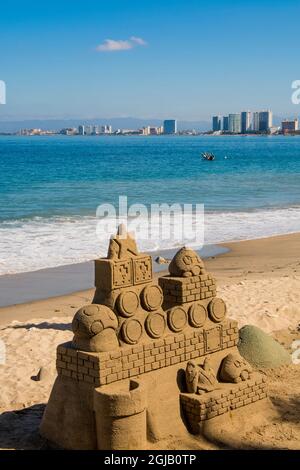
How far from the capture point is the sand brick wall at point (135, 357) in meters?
6.64

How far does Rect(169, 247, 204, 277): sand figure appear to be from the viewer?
7770mm

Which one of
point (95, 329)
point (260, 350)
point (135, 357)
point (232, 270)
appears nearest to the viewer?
point (95, 329)

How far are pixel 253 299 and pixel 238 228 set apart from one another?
13.0 m

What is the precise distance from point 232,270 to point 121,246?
37.5 ft

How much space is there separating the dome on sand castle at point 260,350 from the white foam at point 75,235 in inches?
371

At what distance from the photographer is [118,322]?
23.0ft

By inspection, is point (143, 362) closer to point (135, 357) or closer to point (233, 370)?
point (135, 357)

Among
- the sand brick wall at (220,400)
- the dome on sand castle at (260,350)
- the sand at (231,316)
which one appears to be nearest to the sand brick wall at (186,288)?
the sand brick wall at (220,400)

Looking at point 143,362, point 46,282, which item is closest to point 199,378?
point 143,362

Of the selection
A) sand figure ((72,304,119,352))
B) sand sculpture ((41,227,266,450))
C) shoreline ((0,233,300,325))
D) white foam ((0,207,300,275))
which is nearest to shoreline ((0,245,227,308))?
shoreline ((0,233,300,325))

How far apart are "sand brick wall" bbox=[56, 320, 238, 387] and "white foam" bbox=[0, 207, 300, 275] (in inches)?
444

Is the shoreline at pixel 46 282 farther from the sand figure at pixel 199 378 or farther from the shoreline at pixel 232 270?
the sand figure at pixel 199 378

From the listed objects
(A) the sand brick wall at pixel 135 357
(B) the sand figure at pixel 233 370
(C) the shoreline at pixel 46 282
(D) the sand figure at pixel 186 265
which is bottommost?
(C) the shoreline at pixel 46 282

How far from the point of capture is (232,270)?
59.8 feet
